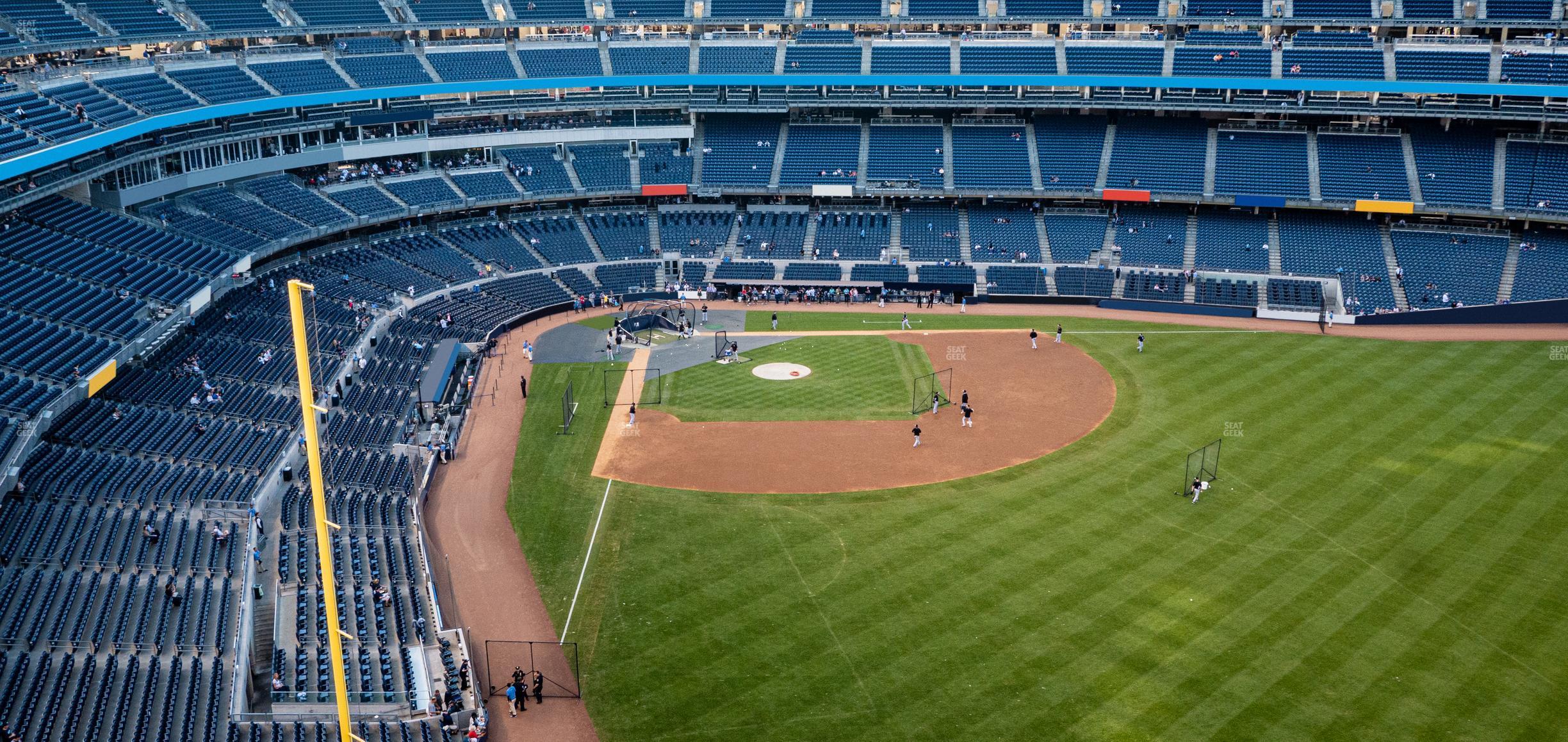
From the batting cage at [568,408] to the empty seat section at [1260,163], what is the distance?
4076 centimetres

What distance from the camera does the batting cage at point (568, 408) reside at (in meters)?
47.7

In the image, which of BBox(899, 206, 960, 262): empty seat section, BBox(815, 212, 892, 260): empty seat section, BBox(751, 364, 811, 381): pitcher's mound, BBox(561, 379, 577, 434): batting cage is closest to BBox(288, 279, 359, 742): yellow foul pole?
BBox(561, 379, 577, 434): batting cage

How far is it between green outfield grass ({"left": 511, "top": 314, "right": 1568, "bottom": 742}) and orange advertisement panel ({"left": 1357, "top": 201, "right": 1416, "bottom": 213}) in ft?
64.9

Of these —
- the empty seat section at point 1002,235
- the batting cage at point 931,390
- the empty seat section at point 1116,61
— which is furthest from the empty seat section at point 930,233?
the batting cage at point 931,390

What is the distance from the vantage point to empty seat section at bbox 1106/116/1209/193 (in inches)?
2756

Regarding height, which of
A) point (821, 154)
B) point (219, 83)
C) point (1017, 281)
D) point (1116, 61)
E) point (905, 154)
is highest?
point (219, 83)

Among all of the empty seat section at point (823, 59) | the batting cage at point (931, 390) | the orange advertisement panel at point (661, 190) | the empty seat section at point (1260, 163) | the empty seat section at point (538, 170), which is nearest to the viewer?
the batting cage at point (931, 390)

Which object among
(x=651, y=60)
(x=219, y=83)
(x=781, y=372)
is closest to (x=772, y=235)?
(x=651, y=60)

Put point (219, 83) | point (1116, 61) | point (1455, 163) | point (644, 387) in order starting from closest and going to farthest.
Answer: point (644, 387) → point (219, 83) → point (1455, 163) → point (1116, 61)

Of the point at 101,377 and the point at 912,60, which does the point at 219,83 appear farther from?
the point at 912,60

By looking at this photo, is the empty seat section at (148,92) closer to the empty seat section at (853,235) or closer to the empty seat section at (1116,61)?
the empty seat section at (853,235)

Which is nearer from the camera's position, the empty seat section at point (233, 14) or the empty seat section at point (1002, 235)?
the empty seat section at point (233, 14)

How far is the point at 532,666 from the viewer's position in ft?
98.2

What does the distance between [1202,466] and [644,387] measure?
965 inches
